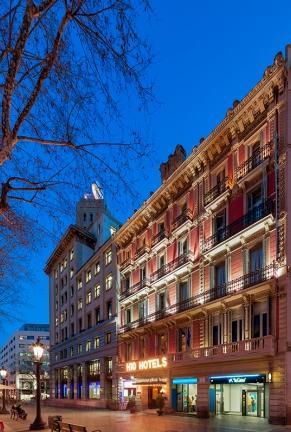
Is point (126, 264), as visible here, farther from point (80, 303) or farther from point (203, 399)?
point (203, 399)

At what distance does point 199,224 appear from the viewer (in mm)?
36375

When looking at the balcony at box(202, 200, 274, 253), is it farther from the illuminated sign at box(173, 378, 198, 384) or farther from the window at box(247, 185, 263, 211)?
the illuminated sign at box(173, 378, 198, 384)

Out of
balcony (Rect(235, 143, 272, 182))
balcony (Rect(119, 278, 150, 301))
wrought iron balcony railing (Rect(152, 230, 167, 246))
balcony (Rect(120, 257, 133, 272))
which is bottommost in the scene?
balcony (Rect(119, 278, 150, 301))

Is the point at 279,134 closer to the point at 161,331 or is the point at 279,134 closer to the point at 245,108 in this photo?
the point at 245,108

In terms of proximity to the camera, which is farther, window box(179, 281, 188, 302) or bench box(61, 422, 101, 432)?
window box(179, 281, 188, 302)

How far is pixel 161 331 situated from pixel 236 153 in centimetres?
1663

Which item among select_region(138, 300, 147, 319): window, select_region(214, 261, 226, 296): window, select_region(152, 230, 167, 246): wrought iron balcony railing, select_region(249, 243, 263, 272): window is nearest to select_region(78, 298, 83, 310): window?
select_region(138, 300, 147, 319): window

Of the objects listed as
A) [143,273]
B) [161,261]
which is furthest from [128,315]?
[161,261]

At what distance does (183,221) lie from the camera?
38.7m

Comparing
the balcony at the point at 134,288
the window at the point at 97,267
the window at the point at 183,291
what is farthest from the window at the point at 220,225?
the window at the point at 97,267

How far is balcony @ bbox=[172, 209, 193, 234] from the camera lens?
3769 cm

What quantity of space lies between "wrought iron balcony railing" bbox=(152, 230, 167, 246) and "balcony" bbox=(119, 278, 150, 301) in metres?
3.44

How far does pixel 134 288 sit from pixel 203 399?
56.6 feet

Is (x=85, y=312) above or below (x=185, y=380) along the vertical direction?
above
